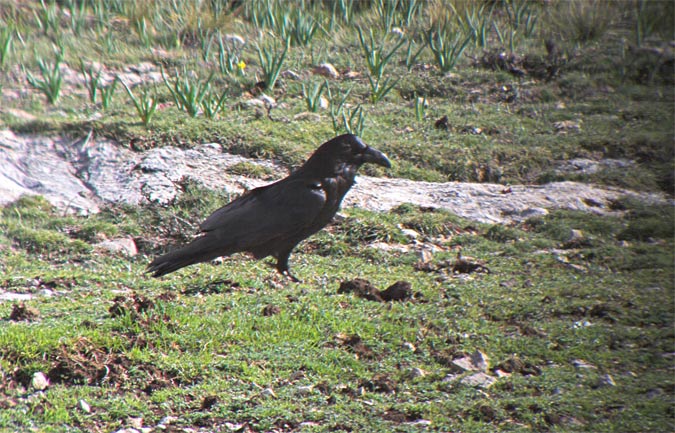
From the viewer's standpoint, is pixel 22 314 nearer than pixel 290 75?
Yes

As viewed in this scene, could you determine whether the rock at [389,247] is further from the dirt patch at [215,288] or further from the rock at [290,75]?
the rock at [290,75]

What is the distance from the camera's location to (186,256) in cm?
503

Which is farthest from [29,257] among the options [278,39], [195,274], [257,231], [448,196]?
[278,39]

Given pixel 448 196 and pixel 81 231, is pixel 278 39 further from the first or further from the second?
pixel 81 231

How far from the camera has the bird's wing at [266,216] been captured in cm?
524

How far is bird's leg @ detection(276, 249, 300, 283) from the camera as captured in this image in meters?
5.52

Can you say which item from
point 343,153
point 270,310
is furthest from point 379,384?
point 343,153

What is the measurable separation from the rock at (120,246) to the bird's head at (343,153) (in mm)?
1374

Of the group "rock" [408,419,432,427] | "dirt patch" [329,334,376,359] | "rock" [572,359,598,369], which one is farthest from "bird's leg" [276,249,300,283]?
"rock" [408,419,432,427]

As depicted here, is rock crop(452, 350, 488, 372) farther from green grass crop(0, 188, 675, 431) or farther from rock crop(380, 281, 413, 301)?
rock crop(380, 281, 413, 301)

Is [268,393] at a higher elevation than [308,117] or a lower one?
higher

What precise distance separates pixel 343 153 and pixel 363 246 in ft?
2.58

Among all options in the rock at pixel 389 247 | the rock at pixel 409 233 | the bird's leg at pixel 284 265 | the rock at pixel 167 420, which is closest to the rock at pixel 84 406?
the rock at pixel 167 420

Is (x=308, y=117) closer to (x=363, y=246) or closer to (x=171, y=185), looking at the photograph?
(x=171, y=185)
